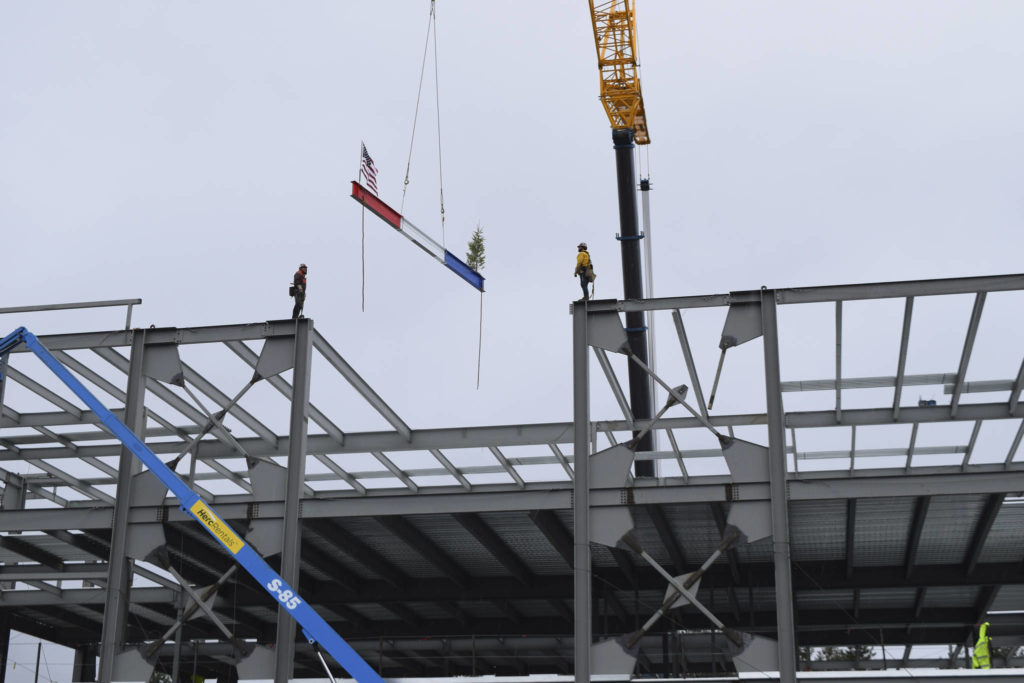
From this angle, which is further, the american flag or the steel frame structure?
the american flag

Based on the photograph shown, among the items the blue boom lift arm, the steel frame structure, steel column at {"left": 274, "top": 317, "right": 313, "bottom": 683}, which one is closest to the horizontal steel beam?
the steel frame structure

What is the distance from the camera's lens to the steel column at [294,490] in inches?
866

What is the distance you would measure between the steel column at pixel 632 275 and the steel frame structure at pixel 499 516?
4853 mm

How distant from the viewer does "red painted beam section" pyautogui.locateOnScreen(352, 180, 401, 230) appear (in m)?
31.9

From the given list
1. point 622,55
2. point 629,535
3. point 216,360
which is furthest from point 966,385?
point 622,55

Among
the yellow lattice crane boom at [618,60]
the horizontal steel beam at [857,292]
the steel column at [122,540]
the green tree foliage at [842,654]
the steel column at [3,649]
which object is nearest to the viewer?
the horizontal steel beam at [857,292]

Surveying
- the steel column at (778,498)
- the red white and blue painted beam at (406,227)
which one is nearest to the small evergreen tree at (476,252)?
the red white and blue painted beam at (406,227)

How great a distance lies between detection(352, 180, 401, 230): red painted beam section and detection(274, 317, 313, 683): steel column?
8.49 m

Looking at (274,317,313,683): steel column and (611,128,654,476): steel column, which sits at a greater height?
(611,128,654,476): steel column

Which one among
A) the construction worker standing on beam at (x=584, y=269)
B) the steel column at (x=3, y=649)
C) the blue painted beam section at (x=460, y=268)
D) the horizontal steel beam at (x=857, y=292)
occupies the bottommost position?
the steel column at (x=3, y=649)

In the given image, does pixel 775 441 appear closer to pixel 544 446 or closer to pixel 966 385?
pixel 966 385

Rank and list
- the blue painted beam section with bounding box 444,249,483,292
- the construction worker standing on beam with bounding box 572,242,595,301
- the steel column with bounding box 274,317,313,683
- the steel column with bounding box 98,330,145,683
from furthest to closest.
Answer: the blue painted beam section with bounding box 444,249,483,292, the construction worker standing on beam with bounding box 572,242,595,301, the steel column with bounding box 98,330,145,683, the steel column with bounding box 274,317,313,683

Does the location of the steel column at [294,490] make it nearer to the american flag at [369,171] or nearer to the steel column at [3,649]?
the american flag at [369,171]

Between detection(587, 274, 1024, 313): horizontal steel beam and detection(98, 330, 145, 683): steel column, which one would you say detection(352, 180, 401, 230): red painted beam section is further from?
detection(587, 274, 1024, 313): horizontal steel beam
